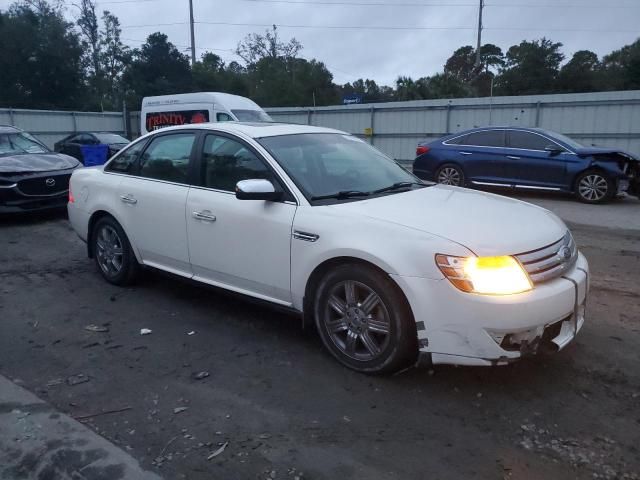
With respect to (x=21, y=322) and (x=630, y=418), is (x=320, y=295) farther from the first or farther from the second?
(x=21, y=322)

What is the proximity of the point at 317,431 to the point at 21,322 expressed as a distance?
2.96 meters

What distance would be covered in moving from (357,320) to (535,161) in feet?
30.1

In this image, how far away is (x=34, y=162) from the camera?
28.0 ft

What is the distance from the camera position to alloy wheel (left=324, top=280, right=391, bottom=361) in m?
3.37

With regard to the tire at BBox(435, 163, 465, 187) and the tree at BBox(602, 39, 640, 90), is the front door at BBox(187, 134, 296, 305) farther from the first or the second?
the tree at BBox(602, 39, 640, 90)

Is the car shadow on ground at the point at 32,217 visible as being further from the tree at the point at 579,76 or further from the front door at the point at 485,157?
the tree at the point at 579,76

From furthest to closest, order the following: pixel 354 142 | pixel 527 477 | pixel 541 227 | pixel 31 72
Answer: pixel 31 72 → pixel 354 142 → pixel 541 227 → pixel 527 477

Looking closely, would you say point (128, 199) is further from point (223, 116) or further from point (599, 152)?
point (223, 116)

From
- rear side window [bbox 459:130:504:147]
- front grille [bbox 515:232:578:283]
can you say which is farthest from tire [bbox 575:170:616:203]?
front grille [bbox 515:232:578:283]

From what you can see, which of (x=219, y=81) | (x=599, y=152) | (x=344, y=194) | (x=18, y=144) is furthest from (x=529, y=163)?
(x=219, y=81)

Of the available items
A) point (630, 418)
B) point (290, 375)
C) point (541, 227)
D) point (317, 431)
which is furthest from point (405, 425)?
point (541, 227)

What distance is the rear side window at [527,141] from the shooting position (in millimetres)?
11305

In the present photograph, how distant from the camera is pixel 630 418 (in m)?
3.02

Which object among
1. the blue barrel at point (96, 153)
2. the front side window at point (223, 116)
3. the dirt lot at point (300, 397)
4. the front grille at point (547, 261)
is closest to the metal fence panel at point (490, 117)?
the front side window at point (223, 116)
